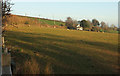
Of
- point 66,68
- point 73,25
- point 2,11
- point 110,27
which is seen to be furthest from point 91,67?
point 110,27

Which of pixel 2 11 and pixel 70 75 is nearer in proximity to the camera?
pixel 70 75

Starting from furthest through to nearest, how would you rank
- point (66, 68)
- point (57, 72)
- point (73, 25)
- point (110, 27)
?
point (110, 27), point (73, 25), point (66, 68), point (57, 72)

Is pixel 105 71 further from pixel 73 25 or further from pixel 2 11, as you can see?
pixel 73 25

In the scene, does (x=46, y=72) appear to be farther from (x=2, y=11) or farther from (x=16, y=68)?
(x=2, y=11)

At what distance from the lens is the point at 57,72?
4719mm

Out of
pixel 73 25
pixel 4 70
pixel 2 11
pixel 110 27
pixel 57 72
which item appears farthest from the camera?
pixel 110 27

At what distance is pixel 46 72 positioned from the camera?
14.4ft

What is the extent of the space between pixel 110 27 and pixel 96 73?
62.1 meters

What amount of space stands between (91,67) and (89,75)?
3.07 ft

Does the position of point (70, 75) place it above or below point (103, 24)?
below

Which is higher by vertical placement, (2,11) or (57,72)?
(2,11)

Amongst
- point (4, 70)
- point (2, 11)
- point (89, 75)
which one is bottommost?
point (89, 75)

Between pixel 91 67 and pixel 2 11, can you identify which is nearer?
pixel 91 67

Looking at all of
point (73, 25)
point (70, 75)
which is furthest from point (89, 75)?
point (73, 25)
